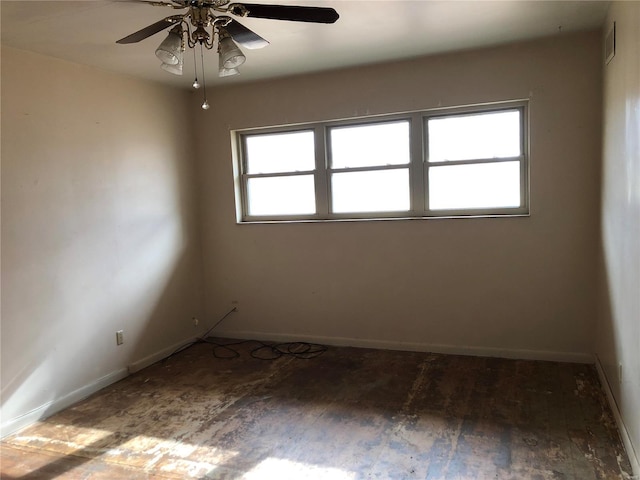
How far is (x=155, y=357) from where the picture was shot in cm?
420

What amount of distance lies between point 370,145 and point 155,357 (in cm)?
273

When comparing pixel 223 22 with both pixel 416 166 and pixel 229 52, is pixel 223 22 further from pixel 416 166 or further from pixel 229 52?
pixel 416 166

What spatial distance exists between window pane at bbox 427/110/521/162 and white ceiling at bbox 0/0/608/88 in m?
0.57

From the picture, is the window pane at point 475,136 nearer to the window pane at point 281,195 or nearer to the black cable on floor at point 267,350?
the window pane at point 281,195

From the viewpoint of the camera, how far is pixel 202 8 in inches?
83.7

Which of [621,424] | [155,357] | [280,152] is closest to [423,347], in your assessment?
[621,424]

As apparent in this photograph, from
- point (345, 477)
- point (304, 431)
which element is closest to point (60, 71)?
point (304, 431)

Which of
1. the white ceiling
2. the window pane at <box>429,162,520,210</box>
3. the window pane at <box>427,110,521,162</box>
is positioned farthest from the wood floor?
the white ceiling

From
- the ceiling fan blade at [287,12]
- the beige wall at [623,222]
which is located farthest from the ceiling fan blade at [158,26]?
the beige wall at [623,222]

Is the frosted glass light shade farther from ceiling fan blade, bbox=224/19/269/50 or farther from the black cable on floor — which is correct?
the black cable on floor

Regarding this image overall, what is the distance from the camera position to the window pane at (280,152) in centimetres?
446

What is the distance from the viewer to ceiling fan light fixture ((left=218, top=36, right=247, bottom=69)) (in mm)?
2273

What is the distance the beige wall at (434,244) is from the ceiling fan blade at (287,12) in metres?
1.97

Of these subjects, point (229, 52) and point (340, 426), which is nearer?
point (229, 52)
